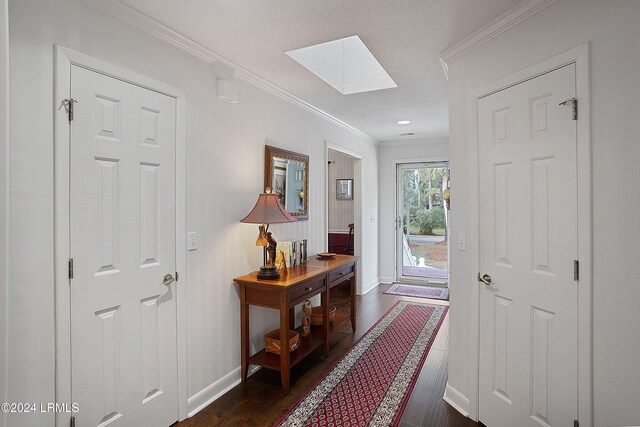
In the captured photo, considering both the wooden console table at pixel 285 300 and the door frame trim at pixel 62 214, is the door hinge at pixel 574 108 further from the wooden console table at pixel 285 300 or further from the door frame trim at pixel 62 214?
the door frame trim at pixel 62 214

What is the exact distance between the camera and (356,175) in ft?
17.7

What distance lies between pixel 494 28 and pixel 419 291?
416 cm

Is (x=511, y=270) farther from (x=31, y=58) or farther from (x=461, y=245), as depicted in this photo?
(x=31, y=58)

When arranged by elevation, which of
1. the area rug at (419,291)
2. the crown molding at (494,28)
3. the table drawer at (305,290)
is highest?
the crown molding at (494,28)

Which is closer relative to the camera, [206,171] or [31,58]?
[31,58]

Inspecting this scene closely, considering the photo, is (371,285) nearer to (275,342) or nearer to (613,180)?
(275,342)

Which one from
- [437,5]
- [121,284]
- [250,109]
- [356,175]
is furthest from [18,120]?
[356,175]

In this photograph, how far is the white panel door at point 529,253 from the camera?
1694 millimetres

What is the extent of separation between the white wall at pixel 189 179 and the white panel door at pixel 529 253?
1.74 metres

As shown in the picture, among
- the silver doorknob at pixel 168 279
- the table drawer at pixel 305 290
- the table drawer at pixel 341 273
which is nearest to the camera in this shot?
the silver doorknob at pixel 168 279

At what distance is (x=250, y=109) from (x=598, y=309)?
258cm

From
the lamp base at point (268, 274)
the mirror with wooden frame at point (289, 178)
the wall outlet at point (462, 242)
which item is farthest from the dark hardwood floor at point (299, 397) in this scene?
the mirror with wooden frame at point (289, 178)

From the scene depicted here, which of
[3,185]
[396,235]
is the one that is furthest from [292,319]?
[396,235]

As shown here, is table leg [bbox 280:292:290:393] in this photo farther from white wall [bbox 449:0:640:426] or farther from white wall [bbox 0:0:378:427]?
white wall [bbox 449:0:640:426]
